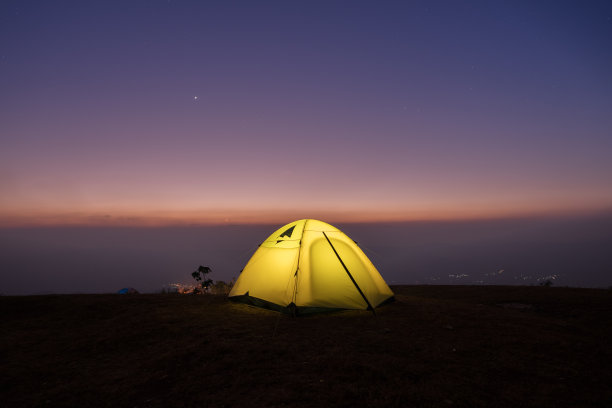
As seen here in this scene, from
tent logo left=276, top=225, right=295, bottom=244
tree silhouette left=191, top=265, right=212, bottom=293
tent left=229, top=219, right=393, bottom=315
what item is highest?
tent logo left=276, top=225, right=295, bottom=244

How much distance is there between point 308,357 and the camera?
481cm

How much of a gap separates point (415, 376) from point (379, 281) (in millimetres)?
4886

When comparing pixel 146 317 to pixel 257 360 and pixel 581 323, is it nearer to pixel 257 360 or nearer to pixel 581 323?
pixel 257 360

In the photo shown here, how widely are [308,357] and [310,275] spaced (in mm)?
3092

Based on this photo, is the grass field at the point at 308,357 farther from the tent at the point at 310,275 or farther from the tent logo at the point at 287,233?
the tent logo at the point at 287,233

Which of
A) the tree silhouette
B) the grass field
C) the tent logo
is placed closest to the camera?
the grass field

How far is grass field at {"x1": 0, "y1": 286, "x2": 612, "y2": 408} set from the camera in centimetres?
368

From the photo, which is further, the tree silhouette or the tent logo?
the tree silhouette

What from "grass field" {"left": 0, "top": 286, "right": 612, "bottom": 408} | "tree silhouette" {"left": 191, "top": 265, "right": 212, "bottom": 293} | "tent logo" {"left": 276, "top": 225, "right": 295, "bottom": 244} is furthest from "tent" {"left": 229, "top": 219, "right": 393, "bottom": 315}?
"tree silhouette" {"left": 191, "top": 265, "right": 212, "bottom": 293}

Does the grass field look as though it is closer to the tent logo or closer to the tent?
the tent

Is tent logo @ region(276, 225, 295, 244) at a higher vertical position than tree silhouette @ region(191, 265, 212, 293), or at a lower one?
higher

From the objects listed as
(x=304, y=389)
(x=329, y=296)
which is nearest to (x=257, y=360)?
(x=304, y=389)

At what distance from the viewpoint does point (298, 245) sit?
8.30 meters

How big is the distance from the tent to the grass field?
0.38 metres
